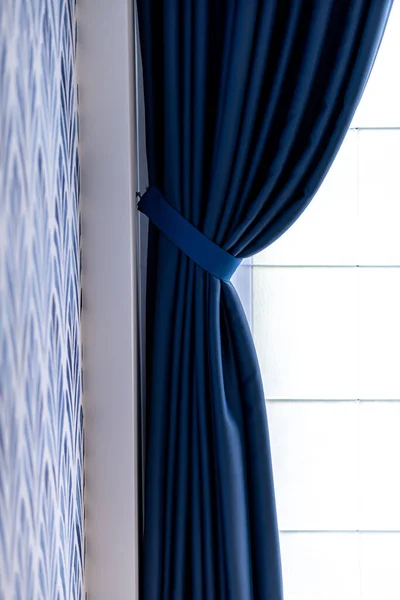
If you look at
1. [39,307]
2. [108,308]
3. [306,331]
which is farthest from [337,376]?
[39,307]

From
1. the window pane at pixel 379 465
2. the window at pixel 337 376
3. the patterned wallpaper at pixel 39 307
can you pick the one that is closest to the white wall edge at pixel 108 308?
the patterned wallpaper at pixel 39 307

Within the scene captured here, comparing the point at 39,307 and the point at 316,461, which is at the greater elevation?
the point at 39,307

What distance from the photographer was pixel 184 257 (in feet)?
5.19

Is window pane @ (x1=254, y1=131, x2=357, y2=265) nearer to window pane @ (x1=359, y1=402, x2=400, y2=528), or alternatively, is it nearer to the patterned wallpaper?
window pane @ (x1=359, y1=402, x2=400, y2=528)

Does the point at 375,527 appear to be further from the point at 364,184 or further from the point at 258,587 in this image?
the point at 364,184

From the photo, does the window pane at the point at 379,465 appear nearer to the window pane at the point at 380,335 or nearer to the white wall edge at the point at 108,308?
the window pane at the point at 380,335

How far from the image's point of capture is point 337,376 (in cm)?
177

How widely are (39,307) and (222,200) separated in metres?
0.58

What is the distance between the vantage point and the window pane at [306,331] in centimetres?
177

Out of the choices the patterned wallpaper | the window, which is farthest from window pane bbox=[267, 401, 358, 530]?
A: the patterned wallpaper

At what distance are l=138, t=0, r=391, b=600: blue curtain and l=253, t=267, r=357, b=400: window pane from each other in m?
0.18

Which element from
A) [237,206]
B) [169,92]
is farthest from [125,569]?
[169,92]

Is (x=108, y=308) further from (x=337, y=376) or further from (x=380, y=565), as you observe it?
(x=380, y=565)

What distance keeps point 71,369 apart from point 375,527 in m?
0.81
